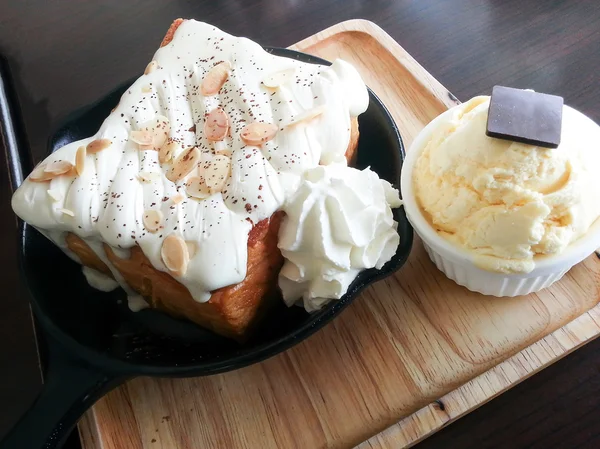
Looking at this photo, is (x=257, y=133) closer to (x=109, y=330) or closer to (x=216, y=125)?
(x=216, y=125)

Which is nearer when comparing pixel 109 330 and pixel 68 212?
pixel 68 212

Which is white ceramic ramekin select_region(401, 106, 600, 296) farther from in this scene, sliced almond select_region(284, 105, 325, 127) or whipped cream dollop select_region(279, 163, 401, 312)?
sliced almond select_region(284, 105, 325, 127)

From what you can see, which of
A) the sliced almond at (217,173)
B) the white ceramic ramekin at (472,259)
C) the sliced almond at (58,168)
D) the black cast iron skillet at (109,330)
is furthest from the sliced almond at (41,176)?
the white ceramic ramekin at (472,259)

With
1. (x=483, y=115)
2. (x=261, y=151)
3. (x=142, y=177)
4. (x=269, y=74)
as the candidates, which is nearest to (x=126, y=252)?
(x=142, y=177)

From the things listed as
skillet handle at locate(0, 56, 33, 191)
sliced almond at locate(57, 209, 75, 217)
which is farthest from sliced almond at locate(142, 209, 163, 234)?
skillet handle at locate(0, 56, 33, 191)

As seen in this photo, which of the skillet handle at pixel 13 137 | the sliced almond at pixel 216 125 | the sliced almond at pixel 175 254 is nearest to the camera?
the sliced almond at pixel 175 254

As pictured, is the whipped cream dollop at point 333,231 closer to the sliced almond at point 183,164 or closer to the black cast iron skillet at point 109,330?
the black cast iron skillet at point 109,330

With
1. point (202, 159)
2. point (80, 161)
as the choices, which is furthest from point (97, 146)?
point (202, 159)
